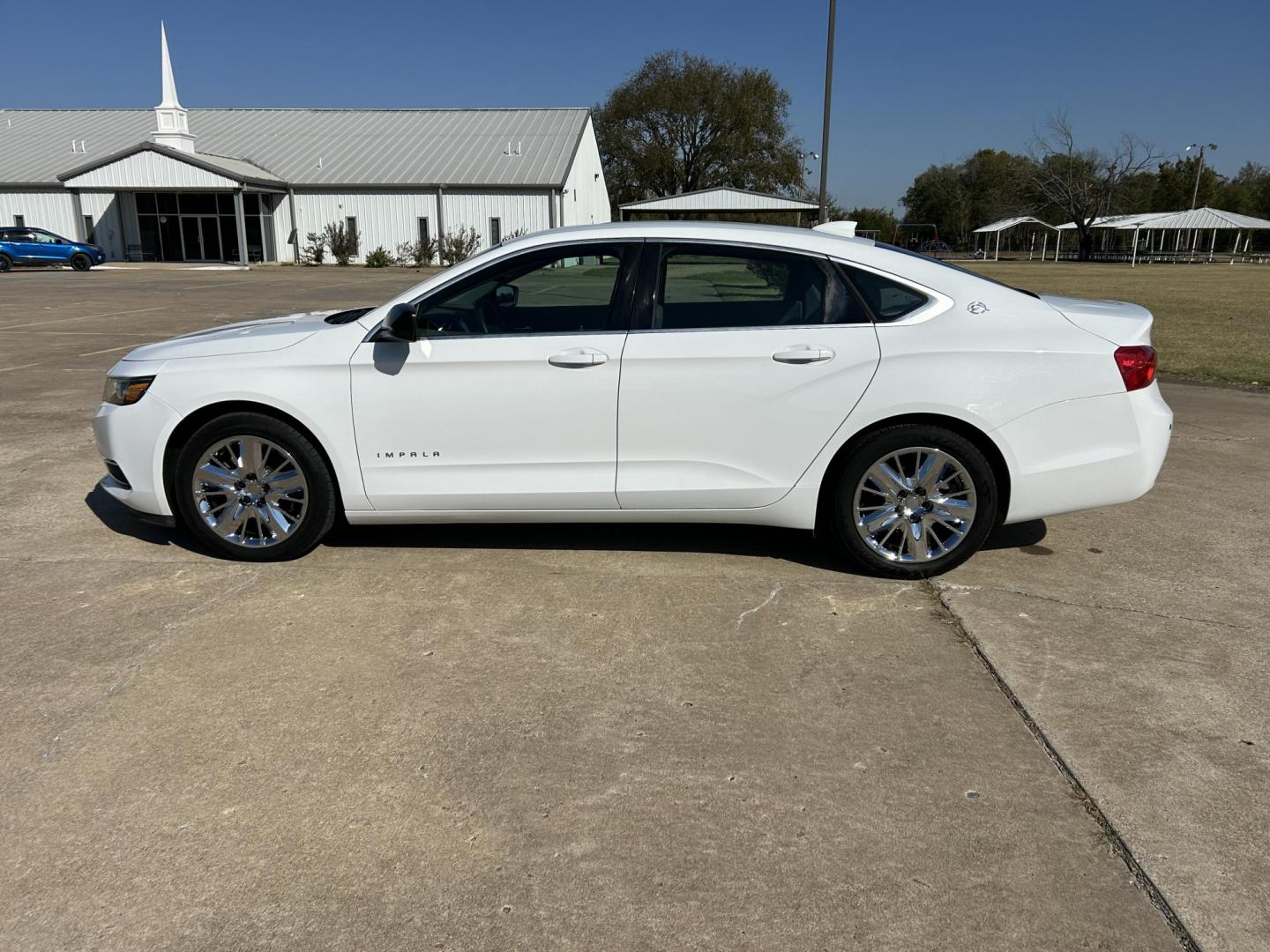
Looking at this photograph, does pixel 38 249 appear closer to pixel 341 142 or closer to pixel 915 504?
pixel 341 142

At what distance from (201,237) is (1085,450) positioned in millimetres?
49510

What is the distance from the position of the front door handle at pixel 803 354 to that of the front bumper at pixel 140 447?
9.66 feet

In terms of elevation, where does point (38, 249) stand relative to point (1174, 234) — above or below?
below

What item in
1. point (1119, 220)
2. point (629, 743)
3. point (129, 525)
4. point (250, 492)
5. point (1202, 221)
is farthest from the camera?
point (1119, 220)

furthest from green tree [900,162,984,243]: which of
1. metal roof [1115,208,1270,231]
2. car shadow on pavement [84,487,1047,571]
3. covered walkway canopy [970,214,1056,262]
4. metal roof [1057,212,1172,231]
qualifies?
car shadow on pavement [84,487,1047,571]

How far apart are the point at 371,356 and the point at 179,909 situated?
276cm

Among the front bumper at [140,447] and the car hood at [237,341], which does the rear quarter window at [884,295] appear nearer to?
the car hood at [237,341]

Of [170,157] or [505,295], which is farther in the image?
[170,157]

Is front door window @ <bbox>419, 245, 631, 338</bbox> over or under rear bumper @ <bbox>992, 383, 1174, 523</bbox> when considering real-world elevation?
over

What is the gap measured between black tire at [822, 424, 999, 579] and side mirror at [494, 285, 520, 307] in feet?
5.99

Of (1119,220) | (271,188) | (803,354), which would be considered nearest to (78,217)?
(271,188)

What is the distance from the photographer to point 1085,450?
15.3 ft

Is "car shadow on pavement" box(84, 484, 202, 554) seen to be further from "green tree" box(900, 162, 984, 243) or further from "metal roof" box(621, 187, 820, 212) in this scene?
"green tree" box(900, 162, 984, 243)

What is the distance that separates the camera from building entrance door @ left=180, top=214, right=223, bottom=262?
154 feet
